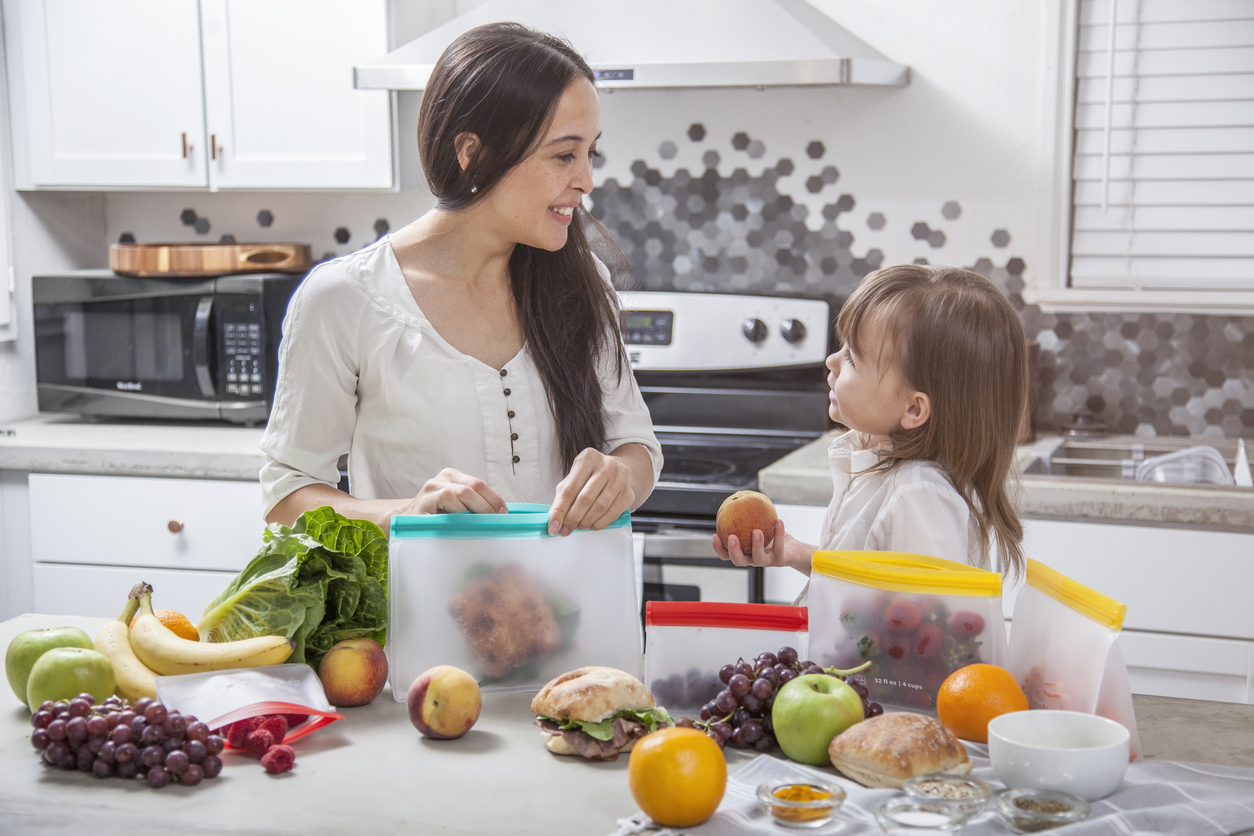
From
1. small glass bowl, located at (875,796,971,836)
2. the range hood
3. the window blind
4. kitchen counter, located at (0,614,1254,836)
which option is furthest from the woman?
the window blind

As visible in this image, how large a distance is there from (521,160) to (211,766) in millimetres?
821

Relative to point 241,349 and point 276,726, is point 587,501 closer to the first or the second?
point 276,726

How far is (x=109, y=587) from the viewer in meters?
2.51

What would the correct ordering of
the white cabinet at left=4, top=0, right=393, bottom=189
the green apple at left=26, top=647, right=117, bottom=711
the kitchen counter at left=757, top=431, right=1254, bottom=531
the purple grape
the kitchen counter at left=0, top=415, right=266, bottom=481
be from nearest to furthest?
the purple grape → the green apple at left=26, top=647, right=117, bottom=711 → the kitchen counter at left=757, top=431, right=1254, bottom=531 → the kitchen counter at left=0, top=415, right=266, bottom=481 → the white cabinet at left=4, top=0, right=393, bottom=189

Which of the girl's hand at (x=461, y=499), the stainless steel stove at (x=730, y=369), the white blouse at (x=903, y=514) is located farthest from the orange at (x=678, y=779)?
the stainless steel stove at (x=730, y=369)

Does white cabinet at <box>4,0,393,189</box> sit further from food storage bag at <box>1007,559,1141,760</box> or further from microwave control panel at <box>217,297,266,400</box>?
food storage bag at <box>1007,559,1141,760</box>

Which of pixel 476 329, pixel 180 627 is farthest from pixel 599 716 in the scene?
pixel 476 329

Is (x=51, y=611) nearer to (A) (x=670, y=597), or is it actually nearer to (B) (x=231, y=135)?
(B) (x=231, y=135)

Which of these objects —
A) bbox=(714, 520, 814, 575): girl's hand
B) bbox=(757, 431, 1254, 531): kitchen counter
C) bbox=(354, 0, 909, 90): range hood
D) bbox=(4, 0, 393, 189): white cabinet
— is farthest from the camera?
bbox=(4, 0, 393, 189): white cabinet

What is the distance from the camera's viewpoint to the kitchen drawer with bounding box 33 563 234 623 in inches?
97.1

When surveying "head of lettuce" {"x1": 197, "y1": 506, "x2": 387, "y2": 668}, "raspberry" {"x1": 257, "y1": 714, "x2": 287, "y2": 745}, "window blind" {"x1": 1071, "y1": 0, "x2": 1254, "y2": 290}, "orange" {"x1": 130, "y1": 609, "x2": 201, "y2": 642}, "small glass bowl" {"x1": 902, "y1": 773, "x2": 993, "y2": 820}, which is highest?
"window blind" {"x1": 1071, "y1": 0, "x2": 1254, "y2": 290}

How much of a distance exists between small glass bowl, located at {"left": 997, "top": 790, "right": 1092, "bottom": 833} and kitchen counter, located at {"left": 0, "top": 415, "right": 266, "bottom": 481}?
1.83 m

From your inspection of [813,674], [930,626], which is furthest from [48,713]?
[930,626]

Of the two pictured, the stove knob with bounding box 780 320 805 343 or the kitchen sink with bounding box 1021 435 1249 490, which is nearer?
the kitchen sink with bounding box 1021 435 1249 490
